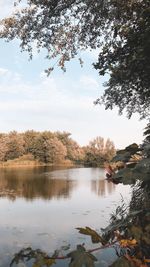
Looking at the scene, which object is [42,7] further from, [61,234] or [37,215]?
[37,215]

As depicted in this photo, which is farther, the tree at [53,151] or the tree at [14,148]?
the tree at [53,151]

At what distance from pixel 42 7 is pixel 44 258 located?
8981 mm

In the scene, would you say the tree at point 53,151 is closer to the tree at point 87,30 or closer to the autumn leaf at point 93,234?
the tree at point 87,30

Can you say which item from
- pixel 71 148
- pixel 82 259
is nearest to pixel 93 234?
pixel 82 259

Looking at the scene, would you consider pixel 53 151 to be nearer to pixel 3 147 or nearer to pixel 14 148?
pixel 14 148

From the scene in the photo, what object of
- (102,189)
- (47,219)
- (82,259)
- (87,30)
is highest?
(87,30)

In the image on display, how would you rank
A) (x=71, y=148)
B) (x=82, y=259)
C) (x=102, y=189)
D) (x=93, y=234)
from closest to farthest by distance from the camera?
(x=82, y=259), (x=93, y=234), (x=102, y=189), (x=71, y=148)

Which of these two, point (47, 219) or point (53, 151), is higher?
point (53, 151)

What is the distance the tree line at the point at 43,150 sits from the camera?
3105 inches

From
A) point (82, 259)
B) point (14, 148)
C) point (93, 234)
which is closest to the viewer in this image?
point (82, 259)

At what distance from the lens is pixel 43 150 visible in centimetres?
8412

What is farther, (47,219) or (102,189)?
(102,189)

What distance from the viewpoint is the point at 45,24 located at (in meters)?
10.0

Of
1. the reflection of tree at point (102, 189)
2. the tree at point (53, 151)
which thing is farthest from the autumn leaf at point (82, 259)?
the tree at point (53, 151)
